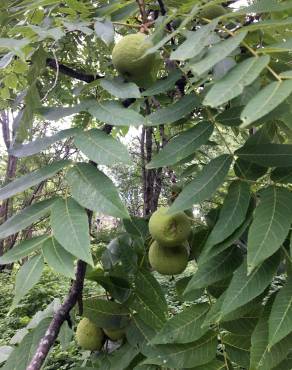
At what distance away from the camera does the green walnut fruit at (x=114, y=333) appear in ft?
3.79

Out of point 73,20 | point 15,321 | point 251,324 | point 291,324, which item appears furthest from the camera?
point 15,321

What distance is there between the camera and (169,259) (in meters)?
1.09

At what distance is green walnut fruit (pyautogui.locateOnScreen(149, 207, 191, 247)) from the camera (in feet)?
3.42

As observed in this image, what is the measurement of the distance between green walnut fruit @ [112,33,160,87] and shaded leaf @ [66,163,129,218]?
32 cm

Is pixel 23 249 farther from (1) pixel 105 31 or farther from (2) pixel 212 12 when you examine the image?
(2) pixel 212 12

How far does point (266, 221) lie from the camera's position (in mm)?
757

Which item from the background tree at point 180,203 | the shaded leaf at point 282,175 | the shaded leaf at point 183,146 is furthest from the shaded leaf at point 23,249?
the shaded leaf at point 282,175

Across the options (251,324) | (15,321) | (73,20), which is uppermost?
(73,20)

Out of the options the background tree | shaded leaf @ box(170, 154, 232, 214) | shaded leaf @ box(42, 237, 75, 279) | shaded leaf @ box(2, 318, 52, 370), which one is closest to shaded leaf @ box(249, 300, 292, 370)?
the background tree

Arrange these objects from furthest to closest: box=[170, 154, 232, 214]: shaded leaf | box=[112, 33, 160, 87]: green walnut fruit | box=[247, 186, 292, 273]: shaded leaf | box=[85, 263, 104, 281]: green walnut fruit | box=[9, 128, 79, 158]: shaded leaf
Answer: box=[85, 263, 104, 281]: green walnut fruit
box=[112, 33, 160, 87]: green walnut fruit
box=[9, 128, 79, 158]: shaded leaf
box=[170, 154, 232, 214]: shaded leaf
box=[247, 186, 292, 273]: shaded leaf

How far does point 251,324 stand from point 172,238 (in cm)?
27

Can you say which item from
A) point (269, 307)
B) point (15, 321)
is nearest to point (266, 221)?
point (269, 307)

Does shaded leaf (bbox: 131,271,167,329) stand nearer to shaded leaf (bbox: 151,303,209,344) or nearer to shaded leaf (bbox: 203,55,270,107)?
shaded leaf (bbox: 151,303,209,344)

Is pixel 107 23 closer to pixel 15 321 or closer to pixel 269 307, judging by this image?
pixel 269 307
